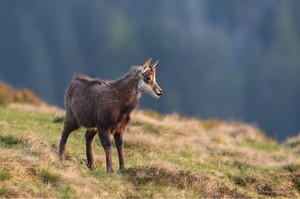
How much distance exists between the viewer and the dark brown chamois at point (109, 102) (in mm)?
11812

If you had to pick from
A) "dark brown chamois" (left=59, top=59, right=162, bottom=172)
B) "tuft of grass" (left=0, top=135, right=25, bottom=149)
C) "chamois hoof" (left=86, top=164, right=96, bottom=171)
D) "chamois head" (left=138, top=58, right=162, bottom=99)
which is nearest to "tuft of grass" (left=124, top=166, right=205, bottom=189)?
"dark brown chamois" (left=59, top=59, right=162, bottom=172)

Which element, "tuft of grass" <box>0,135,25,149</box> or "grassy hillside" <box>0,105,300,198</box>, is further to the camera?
"tuft of grass" <box>0,135,25,149</box>

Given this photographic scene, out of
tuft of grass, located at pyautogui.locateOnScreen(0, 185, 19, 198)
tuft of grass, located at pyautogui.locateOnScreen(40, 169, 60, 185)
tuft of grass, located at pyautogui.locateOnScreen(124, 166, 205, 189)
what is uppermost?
tuft of grass, located at pyautogui.locateOnScreen(124, 166, 205, 189)

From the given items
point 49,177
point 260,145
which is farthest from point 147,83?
point 260,145

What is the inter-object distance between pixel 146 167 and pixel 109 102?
1411 mm

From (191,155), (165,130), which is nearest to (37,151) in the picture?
(191,155)

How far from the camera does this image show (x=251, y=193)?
40.5 ft

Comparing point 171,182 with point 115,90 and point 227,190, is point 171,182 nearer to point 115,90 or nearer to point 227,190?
point 227,190

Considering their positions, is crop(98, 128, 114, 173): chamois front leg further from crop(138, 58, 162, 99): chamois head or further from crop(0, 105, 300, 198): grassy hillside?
crop(138, 58, 162, 99): chamois head

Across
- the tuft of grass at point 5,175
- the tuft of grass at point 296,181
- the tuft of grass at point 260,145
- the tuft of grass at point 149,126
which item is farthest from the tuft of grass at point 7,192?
the tuft of grass at point 260,145

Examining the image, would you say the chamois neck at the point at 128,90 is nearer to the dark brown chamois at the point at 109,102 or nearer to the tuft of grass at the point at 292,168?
the dark brown chamois at the point at 109,102

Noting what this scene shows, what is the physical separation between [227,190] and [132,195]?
225 centimetres

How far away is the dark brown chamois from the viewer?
11812 millimetres

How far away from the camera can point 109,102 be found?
1182 centimetres
